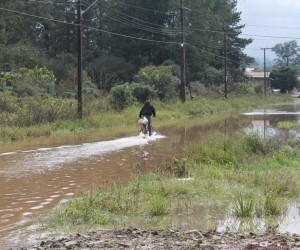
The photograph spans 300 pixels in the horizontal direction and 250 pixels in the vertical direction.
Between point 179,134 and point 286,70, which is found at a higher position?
point 286,70

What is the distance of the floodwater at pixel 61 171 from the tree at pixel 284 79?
88.9 metres

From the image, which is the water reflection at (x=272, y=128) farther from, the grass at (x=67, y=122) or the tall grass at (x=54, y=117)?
the tall grass at (x=54, y=117)

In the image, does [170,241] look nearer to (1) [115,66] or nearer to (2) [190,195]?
(2) [190,195]

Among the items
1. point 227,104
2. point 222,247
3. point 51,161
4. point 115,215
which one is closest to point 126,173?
point 51,161

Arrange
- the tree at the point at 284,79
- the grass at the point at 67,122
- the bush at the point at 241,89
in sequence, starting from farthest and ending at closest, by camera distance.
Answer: the tree at the point at 284,79 → the bush at the point at 241,89 → the grass at the point at 67,122

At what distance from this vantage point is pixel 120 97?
3684 centimetres

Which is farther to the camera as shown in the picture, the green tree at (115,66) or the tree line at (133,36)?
the green tree at (115,66)

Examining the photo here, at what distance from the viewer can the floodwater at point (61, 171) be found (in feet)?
28.1

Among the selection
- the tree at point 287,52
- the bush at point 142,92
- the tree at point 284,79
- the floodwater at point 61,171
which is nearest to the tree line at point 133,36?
the bush at point 142,92

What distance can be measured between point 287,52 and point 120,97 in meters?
156

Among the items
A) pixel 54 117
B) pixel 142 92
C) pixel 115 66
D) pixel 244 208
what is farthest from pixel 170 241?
pixel 115 66

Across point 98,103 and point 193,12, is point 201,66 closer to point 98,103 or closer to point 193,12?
point 193,12

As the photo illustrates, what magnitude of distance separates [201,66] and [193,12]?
8.68 m

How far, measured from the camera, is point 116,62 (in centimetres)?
6731
